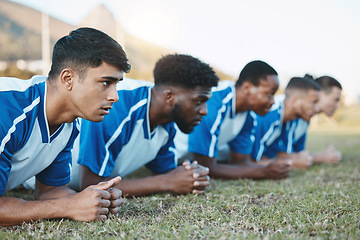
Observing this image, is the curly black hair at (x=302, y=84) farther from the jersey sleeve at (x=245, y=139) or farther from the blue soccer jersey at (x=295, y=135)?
the jersey sleeve at (x=245, y=139)

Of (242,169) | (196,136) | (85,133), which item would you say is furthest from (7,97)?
(242,169)

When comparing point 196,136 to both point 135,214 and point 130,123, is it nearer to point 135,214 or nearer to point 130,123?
point 130,123

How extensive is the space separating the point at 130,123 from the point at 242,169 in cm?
191

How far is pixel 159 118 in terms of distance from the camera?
3.45m

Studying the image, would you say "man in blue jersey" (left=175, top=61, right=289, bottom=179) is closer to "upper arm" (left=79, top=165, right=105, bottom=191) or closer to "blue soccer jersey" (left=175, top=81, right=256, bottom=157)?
"blue soccer jersey" (left=175, top=81, right=256, bottom=157)

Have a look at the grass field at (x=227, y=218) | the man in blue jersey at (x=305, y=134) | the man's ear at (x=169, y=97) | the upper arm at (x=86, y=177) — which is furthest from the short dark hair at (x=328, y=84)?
the upper arm at (x=86, y=177)

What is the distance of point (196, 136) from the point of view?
411 centimetres

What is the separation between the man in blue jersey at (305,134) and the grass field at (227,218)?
8.23 ft

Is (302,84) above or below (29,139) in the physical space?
above

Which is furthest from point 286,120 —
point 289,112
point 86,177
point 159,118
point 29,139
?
point 29,139

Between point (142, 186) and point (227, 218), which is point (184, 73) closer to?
point (142, 186)

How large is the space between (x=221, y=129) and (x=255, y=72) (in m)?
0.94

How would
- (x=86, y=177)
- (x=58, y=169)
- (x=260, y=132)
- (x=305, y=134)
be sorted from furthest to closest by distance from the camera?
(x=305, y=134)
(x=260, y=132)
(x=86, y=177)
(x=58, y=169)

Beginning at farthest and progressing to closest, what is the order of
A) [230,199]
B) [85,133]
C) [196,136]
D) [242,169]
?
[242,169] < [196,136] < [230,199] < [85,133]
